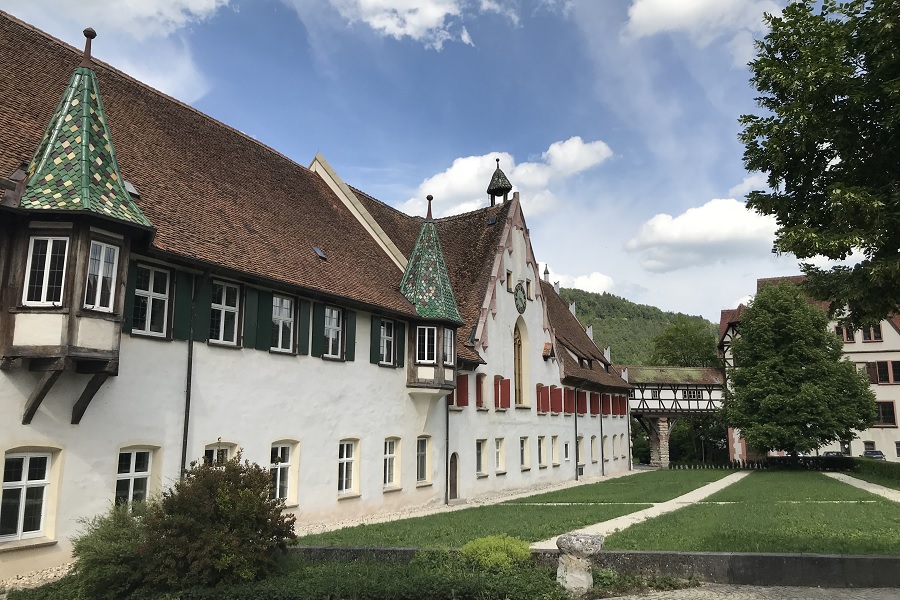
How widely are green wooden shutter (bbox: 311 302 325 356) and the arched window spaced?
13.6 meters

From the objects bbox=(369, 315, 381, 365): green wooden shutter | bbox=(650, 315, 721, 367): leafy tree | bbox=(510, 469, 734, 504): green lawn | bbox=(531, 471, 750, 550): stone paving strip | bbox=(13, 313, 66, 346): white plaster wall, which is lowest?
bbox=(510, 469, 734, 504): green lawn

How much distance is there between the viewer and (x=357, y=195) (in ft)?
90.2

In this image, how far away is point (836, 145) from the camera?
379 inches

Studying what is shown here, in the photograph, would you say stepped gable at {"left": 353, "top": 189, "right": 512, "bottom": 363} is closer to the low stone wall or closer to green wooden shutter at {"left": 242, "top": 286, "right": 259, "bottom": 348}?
green wooden shutter at {"left": 242, "top": 286, "right": 259, "bottom": 348}

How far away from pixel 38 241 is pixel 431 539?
350 inches

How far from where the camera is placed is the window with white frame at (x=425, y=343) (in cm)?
2209

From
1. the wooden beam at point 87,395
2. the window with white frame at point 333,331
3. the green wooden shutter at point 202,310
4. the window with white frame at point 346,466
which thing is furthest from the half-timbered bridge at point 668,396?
the wooden beam at point 87,395

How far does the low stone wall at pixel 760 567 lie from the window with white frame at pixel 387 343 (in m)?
11.2

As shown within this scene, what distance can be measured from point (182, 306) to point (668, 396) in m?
44.1

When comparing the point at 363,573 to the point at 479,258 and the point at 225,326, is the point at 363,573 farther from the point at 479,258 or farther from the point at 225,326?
the point at 479,258

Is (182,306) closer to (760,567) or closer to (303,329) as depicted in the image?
(303,329)

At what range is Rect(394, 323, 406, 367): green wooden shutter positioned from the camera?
70.7 feet

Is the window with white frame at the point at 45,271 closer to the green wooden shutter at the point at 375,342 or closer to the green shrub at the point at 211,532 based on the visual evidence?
the green shrub at the point at 211,532

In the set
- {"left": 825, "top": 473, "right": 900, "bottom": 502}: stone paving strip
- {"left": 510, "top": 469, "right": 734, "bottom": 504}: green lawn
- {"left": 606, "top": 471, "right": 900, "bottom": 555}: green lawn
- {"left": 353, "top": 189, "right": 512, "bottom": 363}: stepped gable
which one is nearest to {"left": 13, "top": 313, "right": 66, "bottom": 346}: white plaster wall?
{"left": 606, "top": 471, "right": 900, "bottom": 555}: green lawn
